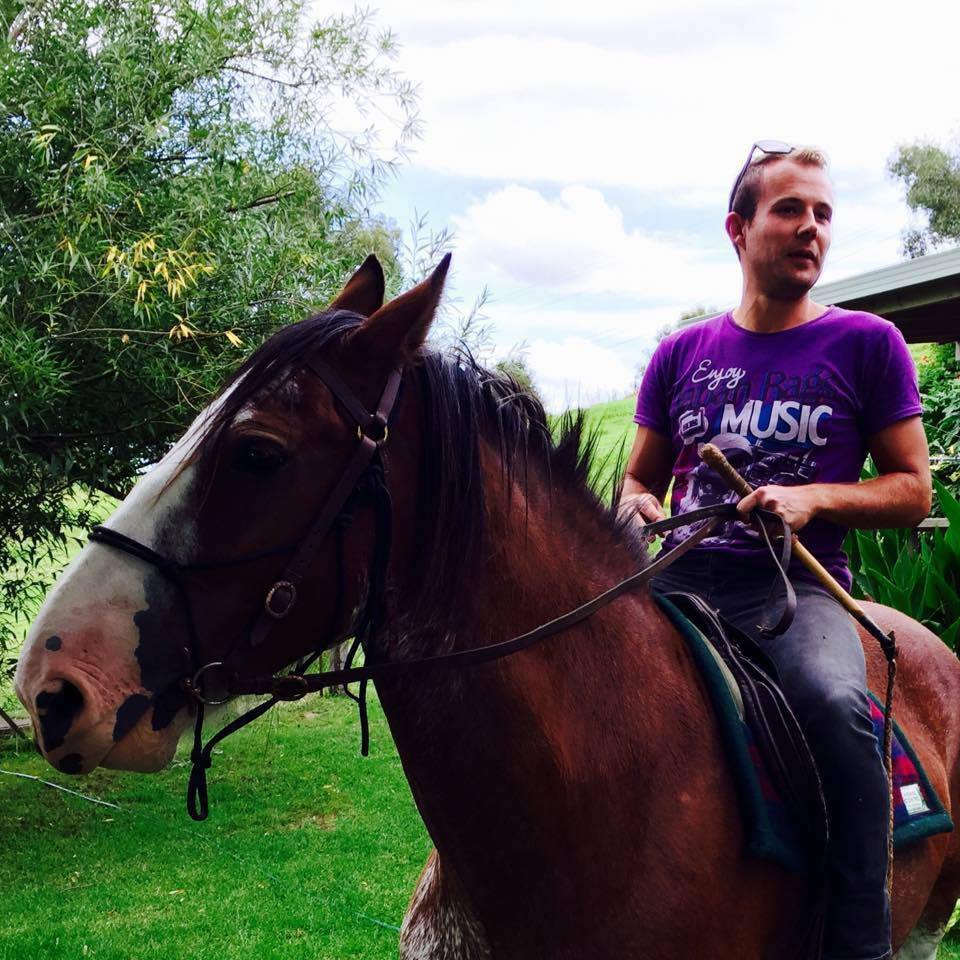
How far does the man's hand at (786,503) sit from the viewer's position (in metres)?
2.21

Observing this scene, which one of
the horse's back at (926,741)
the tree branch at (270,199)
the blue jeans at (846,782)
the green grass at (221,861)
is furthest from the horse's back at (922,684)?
the tree branch at (270,199)

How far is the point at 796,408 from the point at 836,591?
0.49 metres

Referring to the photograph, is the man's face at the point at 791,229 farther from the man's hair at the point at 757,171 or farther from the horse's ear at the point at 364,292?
the horse's ear at the point at 364,292

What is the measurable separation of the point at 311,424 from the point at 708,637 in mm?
1183

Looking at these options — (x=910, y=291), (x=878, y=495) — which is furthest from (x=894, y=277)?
(x=878, y=495)

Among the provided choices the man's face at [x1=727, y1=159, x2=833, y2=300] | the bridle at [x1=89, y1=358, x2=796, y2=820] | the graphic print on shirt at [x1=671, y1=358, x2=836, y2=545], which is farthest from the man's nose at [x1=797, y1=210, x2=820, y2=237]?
the bridle at [x1=89, y1=358, x2=796, y2=820]

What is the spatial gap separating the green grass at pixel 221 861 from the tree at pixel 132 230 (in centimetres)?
249

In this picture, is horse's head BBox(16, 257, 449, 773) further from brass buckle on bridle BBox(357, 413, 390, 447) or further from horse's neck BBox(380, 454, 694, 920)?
horse's neck BBox(380, 454, 694, 920)

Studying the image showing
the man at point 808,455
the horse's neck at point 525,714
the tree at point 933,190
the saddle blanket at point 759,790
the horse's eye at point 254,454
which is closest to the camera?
the horse's eye at point 254,454

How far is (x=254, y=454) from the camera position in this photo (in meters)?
1.72

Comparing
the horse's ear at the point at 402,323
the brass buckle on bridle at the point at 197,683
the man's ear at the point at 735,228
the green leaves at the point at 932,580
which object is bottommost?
the green leaves at the point at 932,580

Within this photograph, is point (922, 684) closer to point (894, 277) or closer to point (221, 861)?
point (221, 861)

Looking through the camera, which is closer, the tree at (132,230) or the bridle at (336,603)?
the bridle at (336,603)

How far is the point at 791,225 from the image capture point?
259 cm
